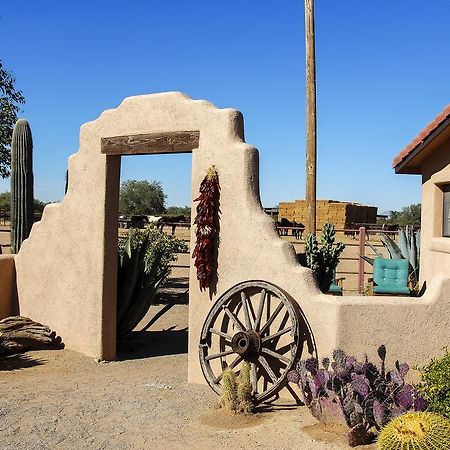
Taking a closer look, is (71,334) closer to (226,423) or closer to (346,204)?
(226,423)

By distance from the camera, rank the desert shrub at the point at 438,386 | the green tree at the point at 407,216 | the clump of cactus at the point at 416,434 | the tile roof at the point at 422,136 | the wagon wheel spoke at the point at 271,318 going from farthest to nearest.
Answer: the green tree at the point at 407,216 → the tile roof at the point at 422,136 → the wagon wheel spoke at the point at 271,318 → the desert shrub at the point at 438,386 → the clump of cactus at the point at 416,434

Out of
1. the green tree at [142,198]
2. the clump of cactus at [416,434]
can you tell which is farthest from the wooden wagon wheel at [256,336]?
the green tree at [142,198]

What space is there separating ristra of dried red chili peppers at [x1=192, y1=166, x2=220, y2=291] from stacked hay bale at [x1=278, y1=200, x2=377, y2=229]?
1120 inches

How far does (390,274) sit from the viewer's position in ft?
37.0

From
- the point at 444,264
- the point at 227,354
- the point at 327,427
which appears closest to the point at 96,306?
the point at 227,354

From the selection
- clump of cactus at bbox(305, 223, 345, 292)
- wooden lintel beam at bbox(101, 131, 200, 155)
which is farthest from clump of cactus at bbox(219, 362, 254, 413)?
wooden lintel beam at bbox(101, 131, 200, 155)

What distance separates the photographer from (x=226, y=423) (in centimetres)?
583

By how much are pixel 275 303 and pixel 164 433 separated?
1928 mm

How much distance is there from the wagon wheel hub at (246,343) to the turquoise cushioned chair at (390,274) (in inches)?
197

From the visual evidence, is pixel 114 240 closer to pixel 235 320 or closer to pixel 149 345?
pixel 149 345

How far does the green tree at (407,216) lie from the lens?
5903 centimetres

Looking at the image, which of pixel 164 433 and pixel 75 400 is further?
pixel 75 400

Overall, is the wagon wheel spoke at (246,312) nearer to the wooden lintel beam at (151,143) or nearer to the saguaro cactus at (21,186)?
the wooden lintel beam at (151,143)

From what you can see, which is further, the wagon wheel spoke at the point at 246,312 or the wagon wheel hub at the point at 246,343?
the wagon wheel spoke at the point at 246,312
